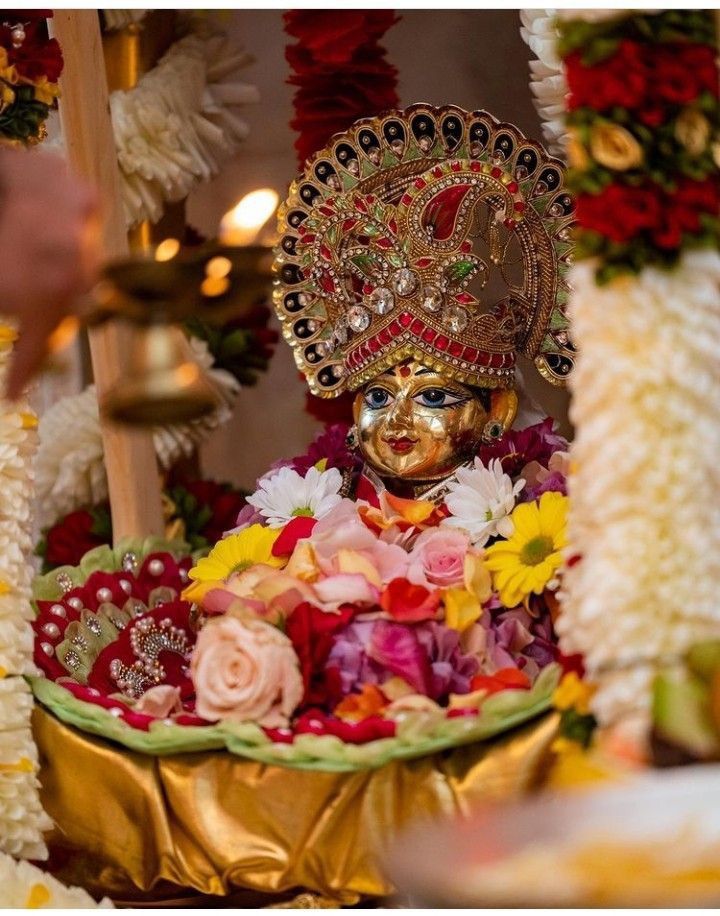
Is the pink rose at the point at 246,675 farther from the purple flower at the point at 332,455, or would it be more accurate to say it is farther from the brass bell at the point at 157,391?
the brass bell at the point at 157,391

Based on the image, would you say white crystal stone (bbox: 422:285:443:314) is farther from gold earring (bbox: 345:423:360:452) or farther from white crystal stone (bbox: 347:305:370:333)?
gold earring (bbox: 345:423:360:452)

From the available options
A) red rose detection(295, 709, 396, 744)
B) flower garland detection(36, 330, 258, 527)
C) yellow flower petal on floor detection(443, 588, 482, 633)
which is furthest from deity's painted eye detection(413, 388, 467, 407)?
flower garland detection(36, 330, 258, 527)

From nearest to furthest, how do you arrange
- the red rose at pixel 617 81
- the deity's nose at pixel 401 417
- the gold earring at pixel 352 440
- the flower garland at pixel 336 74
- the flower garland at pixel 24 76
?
the red rose at pixel 617 81 < the flower garland at pixel 24 76 < the deity's nose at pixel 401 417 < the gold earring at pixel 352 440 < the flower garland at pixel 336 74

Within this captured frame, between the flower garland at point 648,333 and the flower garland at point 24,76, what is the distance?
79 centimetres

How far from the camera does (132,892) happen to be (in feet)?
6.24

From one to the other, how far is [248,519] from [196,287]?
46.8 inches

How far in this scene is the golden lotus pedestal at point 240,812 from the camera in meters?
1.73

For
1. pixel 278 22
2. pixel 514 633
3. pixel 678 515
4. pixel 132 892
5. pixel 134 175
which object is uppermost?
pixel 278 22

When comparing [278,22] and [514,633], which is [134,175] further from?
[514,633]

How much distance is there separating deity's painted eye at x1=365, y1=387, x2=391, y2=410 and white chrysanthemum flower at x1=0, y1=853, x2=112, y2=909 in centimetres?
79

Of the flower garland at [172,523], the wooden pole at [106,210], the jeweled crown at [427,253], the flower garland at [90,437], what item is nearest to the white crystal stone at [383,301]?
the jeweled crown at [427,253]

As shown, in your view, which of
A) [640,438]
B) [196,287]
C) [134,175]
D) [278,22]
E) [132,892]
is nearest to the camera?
[196,287]

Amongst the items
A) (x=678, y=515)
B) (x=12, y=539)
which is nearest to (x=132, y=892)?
(x=12, y=539)

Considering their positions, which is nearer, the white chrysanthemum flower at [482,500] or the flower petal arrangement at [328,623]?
Result: the flower petal arrangement at [328,623]
